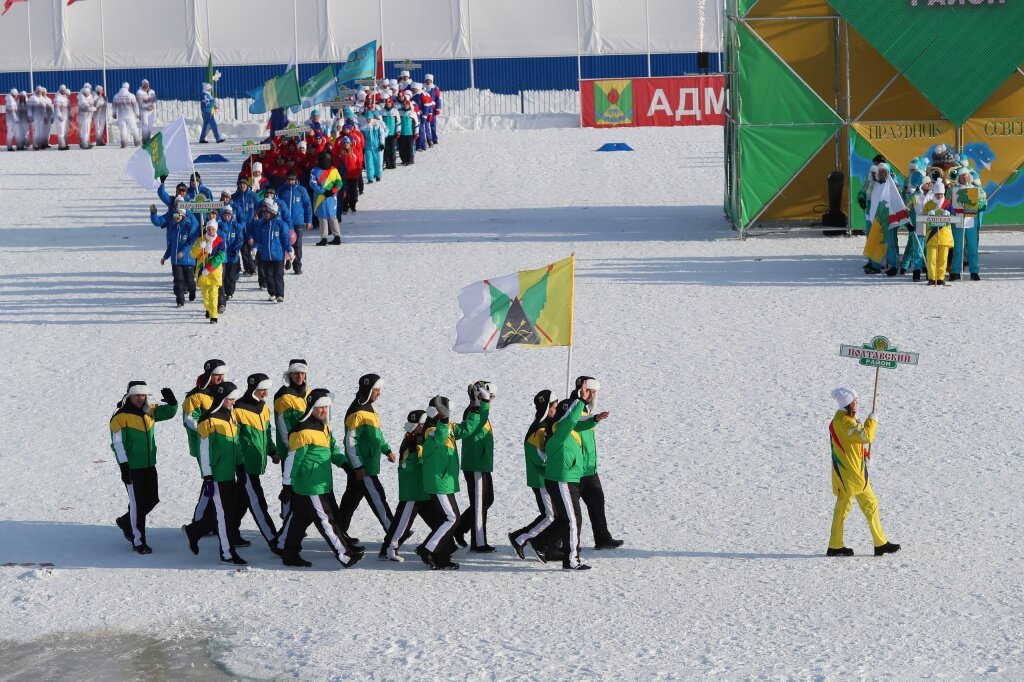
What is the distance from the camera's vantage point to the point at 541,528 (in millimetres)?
11164

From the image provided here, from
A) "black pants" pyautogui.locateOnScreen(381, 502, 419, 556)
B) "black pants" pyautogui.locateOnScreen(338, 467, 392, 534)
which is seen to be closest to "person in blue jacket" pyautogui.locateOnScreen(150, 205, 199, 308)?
"black pants" pyautogui.locateOnScreen(338, 467, 392, 534)

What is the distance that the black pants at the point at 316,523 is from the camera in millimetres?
11117

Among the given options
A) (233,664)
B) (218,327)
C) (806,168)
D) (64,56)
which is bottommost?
(233,664)

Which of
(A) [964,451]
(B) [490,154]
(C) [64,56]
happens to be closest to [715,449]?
(A) [964,451]

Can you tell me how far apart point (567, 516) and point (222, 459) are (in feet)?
7.85

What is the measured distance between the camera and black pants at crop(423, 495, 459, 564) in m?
11.1

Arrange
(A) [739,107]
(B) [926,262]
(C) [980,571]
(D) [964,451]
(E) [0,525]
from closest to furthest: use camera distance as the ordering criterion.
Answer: (C) [980,571], (E) [0,525], (D) [964,451], (B) [926,262], (A) [739,107]

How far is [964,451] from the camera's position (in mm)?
13227

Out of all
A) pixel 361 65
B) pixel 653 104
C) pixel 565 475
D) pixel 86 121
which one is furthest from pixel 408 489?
pixel 653 104

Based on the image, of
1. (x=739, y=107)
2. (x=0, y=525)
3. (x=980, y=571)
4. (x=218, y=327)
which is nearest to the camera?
(x=980, y=571)

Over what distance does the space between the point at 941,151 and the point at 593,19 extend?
77.7ft

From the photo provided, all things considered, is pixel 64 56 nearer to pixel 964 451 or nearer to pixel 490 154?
pixel 490 154

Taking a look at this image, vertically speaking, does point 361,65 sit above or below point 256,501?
above

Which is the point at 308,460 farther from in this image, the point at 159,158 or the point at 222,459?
the point at 159,158
